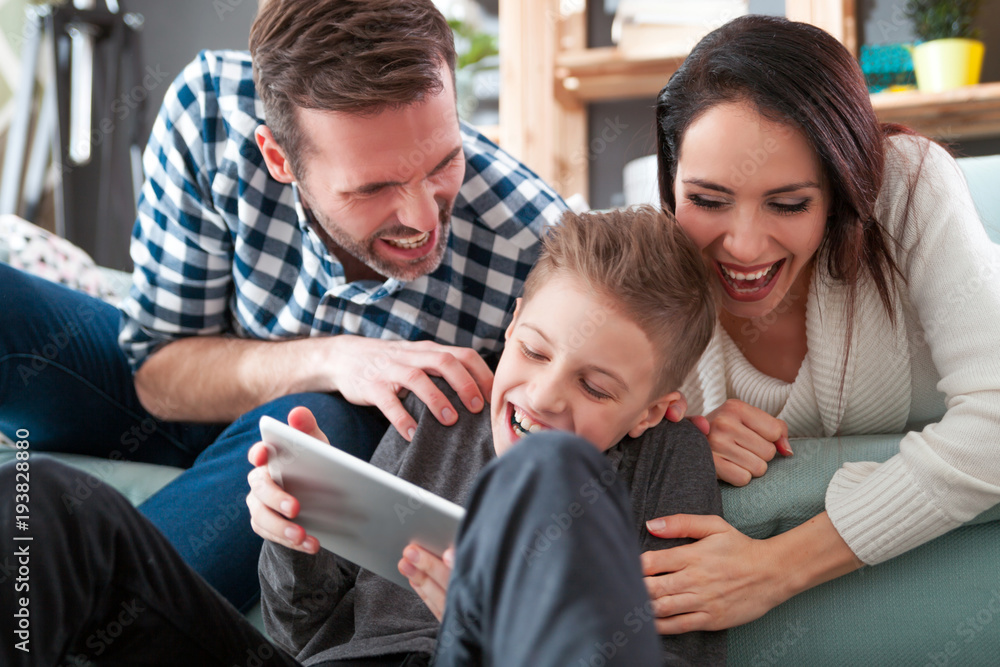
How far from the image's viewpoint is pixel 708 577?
33.1 inches

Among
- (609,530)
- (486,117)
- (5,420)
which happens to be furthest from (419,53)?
(486,117)

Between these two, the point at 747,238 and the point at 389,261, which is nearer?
the point at 747,238

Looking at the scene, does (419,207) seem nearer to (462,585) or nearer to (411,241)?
(411,241)

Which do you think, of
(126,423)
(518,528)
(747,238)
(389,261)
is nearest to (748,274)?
(747,238)

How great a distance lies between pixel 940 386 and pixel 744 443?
9.7 inches

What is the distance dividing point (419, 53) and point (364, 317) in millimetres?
444

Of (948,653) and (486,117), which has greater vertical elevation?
(486,117)

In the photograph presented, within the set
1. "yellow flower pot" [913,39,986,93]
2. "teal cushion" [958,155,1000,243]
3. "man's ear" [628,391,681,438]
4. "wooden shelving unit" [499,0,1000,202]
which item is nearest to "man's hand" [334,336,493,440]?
"man's ear" [628,391,681,438]

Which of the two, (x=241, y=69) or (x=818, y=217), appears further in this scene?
(x=241, y=69)

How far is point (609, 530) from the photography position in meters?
0.56

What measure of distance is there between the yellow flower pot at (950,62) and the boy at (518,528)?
1.38 m

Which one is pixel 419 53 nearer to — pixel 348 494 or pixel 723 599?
pixel 348 494

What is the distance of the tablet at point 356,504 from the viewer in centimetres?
70

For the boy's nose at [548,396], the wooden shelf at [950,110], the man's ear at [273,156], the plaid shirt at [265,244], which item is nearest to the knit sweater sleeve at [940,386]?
the boy's nose at [548,396]
